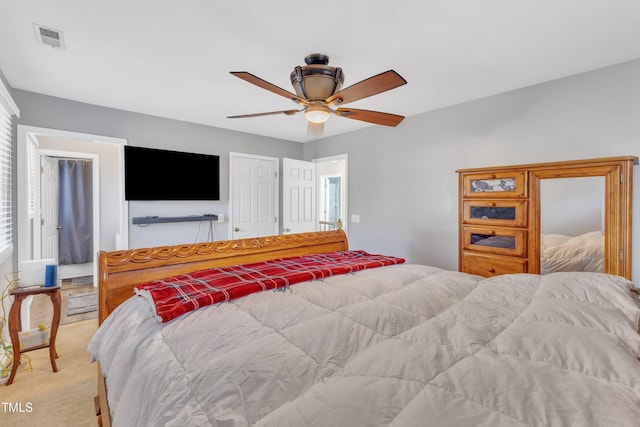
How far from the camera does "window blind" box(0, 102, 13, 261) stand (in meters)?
2.51

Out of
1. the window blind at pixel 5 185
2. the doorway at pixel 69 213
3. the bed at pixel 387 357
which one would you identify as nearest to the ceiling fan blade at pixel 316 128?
the bed at pixel 387 357

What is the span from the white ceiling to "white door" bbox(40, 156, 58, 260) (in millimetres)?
2295

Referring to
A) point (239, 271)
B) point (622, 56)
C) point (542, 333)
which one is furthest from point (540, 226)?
point (239, 271)

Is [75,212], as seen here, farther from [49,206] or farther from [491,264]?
[491,264]

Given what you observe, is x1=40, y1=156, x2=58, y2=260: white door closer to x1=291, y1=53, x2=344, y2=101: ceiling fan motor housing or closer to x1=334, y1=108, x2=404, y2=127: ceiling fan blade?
x1=291, y1=53, x2=344, y2=101: ceiling fan motor housing

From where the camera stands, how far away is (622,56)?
2.25m

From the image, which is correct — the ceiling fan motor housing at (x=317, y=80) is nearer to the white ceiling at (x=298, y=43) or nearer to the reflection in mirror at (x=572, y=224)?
the white ceiling at (x=298, y=43)

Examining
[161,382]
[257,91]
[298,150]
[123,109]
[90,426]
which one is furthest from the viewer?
[298,150]

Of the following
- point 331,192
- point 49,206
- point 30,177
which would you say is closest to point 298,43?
point 30,177

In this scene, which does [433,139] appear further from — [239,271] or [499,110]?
[239,271]

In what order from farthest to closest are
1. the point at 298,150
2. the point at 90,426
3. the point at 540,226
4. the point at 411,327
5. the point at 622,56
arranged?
the point at 298,150 < the point at 540,226 < the point at 622,56 < the point at 90,426 < the point at 411,327

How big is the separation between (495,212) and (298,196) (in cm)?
283

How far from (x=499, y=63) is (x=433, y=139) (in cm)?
123

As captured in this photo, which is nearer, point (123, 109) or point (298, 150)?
point (123, 109)
